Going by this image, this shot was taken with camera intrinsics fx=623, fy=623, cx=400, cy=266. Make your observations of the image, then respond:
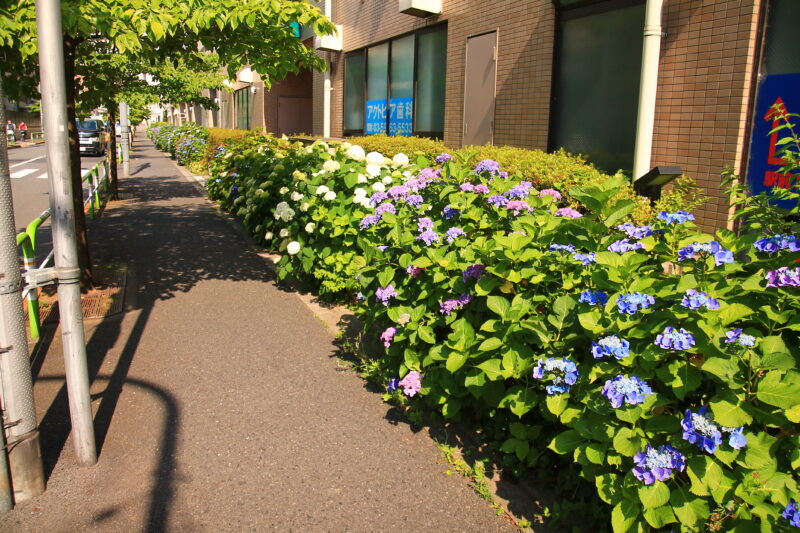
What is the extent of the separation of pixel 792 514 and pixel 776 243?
1000 mm

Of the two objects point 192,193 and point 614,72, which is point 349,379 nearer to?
point 614,72

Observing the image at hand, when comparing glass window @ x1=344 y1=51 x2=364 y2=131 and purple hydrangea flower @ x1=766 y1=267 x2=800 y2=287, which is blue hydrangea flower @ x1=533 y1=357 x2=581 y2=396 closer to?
purple hydrangea flower @ x1=766 y1=267 x2=800 y2=287

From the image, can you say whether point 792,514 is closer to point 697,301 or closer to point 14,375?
point 697,301

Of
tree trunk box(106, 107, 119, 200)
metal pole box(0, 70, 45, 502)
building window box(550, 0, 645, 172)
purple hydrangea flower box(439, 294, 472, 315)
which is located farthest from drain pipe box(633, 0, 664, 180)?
tree trunk box(106, 107, 119, 200)

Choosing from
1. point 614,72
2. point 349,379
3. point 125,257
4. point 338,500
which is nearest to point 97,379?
point 349,379

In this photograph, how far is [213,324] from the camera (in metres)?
5.77

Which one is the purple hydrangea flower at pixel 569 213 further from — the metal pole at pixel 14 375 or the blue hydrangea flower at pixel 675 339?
the metal pole at pixel 14 375

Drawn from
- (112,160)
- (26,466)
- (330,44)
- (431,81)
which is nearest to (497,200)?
(26,466)

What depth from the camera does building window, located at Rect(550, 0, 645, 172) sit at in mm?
7664

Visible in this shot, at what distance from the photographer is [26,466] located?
3.07 metres

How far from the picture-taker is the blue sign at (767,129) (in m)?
5.95

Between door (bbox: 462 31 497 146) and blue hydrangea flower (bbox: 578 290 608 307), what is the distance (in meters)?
7.84

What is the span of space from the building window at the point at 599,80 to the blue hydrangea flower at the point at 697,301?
592 centimetres

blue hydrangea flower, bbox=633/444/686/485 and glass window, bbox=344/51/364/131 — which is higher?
glass window, bbox=344/51/364/131
